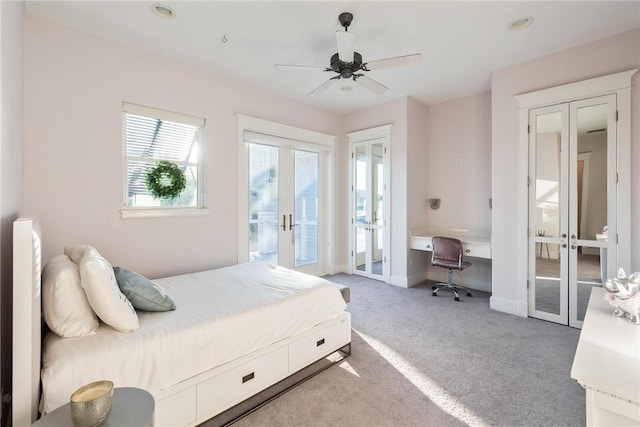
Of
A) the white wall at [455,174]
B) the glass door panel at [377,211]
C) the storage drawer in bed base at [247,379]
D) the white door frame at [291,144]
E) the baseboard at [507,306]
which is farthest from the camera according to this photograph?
the glass door panel at [377,211]

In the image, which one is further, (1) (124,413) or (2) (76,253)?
(2) (76,253)

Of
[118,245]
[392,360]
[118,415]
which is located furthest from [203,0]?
[392,360]

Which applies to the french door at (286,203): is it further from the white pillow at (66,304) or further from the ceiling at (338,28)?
the white pillow at (66,304)

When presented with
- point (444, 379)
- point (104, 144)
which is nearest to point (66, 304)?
point (104, 144)

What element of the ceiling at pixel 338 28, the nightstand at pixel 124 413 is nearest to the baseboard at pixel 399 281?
the ceiling at pixel 338 28

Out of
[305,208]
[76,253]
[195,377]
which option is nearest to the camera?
[195,377]

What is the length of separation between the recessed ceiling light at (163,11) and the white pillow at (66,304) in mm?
2115

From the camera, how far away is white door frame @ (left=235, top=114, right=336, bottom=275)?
3824 mm

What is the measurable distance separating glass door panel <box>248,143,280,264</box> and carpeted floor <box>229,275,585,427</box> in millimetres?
1694

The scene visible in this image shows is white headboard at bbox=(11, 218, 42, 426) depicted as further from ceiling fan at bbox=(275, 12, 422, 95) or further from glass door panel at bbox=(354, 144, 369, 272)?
glass door panel at bbox=(354, 144, 369, 272)

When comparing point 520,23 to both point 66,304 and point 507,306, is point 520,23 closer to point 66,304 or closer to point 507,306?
point 507,306

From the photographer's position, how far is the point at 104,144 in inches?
110

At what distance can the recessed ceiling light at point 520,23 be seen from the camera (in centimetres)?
253

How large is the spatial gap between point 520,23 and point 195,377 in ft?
12.3
